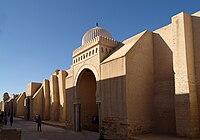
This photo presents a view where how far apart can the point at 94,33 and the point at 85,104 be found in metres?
5.52

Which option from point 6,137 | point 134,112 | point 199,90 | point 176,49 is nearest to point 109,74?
point 134,112

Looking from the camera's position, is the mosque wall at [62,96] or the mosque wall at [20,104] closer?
the mosque wall at [62,96]

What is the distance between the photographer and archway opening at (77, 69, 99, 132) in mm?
15891

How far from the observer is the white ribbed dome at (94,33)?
1576cm

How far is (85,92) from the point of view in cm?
1617

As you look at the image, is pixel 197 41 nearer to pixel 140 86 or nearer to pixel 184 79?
pixel 184 79

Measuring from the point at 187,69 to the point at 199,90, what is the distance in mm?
1222

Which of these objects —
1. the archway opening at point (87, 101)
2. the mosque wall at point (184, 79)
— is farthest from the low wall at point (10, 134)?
the archway opening at point (87, 101)

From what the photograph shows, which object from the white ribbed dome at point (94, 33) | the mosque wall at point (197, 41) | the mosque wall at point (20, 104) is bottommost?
the mosque wall at point (20, 104)

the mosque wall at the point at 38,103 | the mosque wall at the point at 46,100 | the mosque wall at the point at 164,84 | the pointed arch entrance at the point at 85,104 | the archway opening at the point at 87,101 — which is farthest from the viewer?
the mosque wall at the point at 38,103

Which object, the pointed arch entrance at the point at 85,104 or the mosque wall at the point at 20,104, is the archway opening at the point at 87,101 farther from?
the mosque wall at the point at 20,104

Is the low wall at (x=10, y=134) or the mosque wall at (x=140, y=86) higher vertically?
the mosque wall at (x=140, y=86)

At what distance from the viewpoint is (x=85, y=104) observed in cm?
1614

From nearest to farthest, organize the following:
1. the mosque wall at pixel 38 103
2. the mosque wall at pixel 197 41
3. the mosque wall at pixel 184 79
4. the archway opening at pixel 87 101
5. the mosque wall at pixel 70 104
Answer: the mosque wall at pixel 184 79, the mosque wall at pixel 197 41, the archway opening at pixel 87 101, the mosque wall at pixel 70 104, the mosque wall at pixel 38 103
